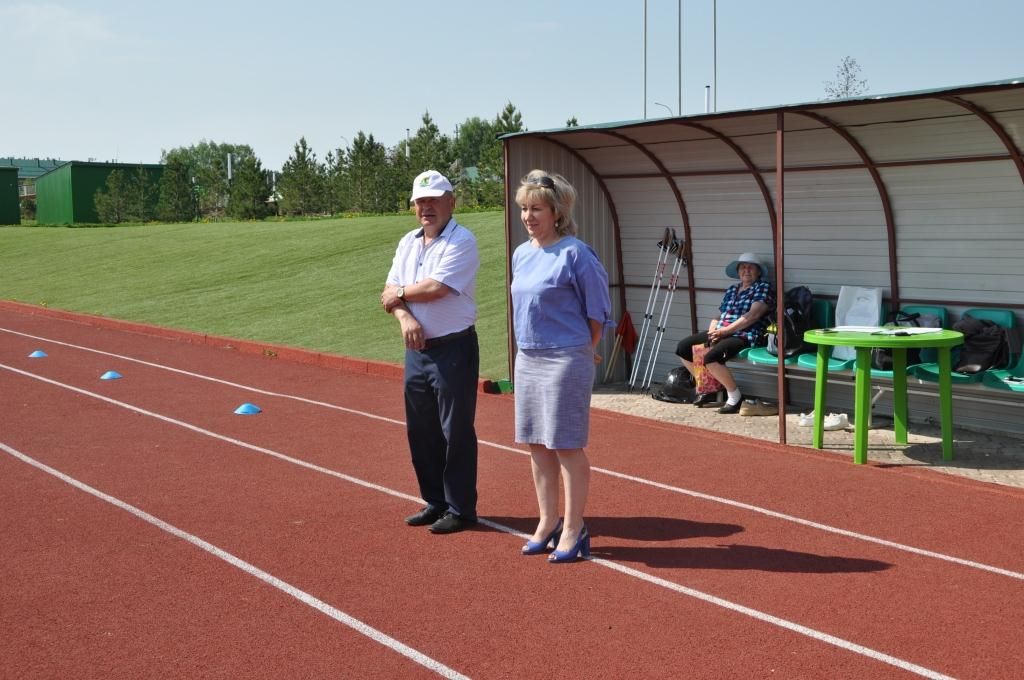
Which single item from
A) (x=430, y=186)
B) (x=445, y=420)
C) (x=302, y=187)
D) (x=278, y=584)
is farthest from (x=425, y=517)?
(x=302, y=187)

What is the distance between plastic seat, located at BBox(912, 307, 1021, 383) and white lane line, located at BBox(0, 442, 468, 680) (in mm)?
5616

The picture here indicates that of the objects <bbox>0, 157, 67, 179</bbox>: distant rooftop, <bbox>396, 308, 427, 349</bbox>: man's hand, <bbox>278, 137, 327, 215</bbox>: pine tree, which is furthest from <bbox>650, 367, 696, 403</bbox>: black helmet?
<bbox>0, 157, 67, 179</bbox>: distant rooftop

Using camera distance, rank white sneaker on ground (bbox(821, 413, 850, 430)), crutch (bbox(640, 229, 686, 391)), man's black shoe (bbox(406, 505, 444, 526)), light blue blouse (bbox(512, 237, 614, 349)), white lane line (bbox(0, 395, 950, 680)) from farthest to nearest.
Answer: crutch (bbox(640, 229, 686, 391)) → white sneaker on ground (bbox(821, 413, 850, 430)) → man's black shoe (bbox(406, 505, 444, 526)) → light blue blouse (bbox(512, 237, 614, 349)) → white lane line (bbox(0, 395, 950, 680))

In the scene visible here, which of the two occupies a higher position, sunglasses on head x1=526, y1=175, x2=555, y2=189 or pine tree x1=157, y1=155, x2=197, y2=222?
pine tree x1=157, y1=155, x2=197, y2=222

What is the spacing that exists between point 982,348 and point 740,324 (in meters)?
2.23

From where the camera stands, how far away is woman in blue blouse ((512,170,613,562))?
5.59 meters

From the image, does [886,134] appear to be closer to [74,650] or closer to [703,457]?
[703,457]

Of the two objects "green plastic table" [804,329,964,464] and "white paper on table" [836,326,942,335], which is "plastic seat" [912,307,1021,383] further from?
"white paper on table" [836,326,942,335]

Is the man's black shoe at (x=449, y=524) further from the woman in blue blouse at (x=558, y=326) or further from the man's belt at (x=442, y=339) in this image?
the man's belt at (x=442, y=339)

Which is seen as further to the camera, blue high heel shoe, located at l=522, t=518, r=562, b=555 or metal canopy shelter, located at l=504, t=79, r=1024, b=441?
metal canopy shelter, located at l=504, t=79, r=1024, b=441

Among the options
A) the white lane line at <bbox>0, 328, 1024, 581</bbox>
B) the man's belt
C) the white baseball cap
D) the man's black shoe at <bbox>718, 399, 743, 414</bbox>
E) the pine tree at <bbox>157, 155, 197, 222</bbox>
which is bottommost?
the white lane line at <bbox>0, 328, 1024, 581</bbox>

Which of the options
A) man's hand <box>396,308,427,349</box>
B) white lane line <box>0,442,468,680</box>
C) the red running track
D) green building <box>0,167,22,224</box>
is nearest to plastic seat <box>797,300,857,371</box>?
the red running track

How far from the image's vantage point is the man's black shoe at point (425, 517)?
6492mm

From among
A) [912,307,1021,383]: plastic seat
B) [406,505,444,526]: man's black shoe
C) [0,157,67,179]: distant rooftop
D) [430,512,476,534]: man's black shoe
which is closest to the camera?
[430,512,476,534]: man's black shoe
